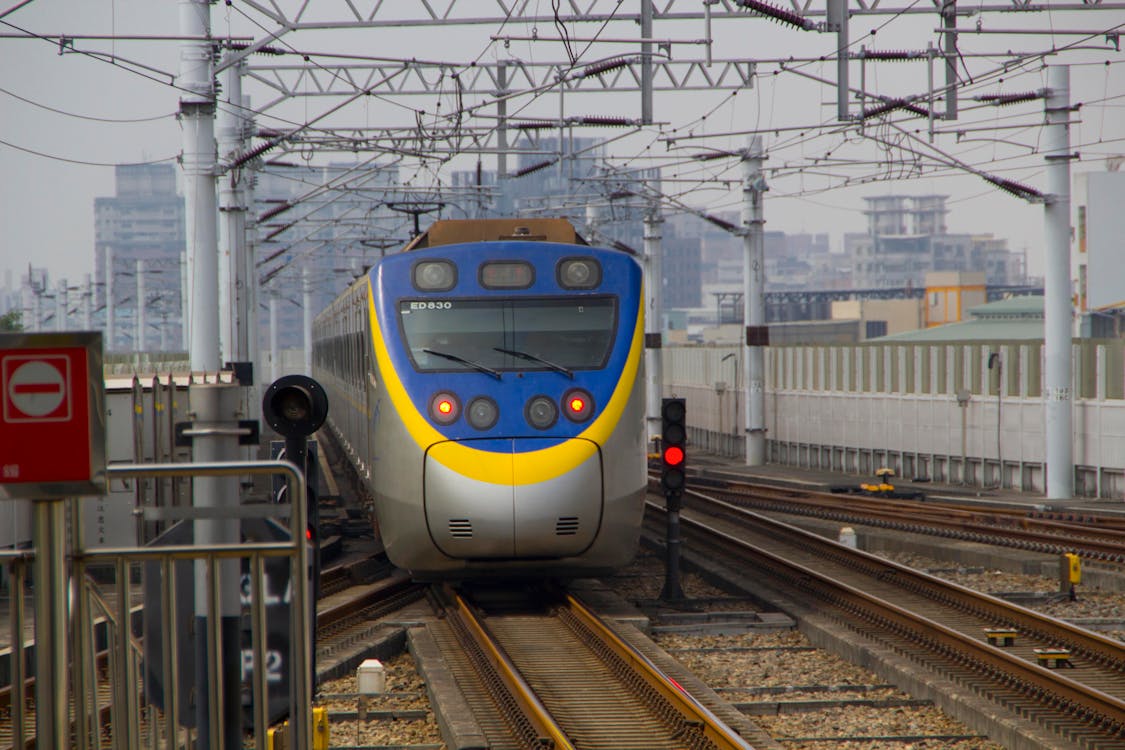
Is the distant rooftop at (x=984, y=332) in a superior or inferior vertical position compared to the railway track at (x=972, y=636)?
superior

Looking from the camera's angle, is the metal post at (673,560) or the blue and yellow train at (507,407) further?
the metal post at (673,560)

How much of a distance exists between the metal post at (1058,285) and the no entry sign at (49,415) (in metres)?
22.0

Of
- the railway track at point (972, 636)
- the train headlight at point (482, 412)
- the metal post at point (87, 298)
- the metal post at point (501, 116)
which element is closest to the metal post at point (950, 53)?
the metal post at point (501, 116)

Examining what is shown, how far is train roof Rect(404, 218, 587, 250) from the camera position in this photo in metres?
13.9

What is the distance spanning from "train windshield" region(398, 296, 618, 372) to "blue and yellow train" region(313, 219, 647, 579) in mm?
12

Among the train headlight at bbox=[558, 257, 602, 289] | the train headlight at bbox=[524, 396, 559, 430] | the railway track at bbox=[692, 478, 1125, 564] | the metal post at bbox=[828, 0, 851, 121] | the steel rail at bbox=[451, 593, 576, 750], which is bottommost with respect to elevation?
the railway track at bbox=[692, 478, 1125, 564]

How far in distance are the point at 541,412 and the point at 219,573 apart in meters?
7.09

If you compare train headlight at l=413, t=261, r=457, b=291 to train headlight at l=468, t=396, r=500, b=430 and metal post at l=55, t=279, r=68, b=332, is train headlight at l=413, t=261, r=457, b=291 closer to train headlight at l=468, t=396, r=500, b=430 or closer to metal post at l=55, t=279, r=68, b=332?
train headlight at l=468, t=396, r=500, b=430

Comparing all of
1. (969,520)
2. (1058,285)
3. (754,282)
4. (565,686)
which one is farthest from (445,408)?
(754,282)

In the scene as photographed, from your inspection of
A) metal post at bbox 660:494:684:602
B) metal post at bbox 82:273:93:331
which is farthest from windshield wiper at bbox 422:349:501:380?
metal post at bbox 82:273:93:331

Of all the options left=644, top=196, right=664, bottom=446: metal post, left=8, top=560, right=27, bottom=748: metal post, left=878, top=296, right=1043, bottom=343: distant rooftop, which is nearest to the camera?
left=8, top=560, right=27, bottom=748: metal post

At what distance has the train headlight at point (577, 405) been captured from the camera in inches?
472

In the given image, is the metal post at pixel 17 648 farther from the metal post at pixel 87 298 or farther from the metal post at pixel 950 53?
the metal post at pixel 87 298

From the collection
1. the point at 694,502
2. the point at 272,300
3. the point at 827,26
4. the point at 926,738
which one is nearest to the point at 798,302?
the point at 272,300
